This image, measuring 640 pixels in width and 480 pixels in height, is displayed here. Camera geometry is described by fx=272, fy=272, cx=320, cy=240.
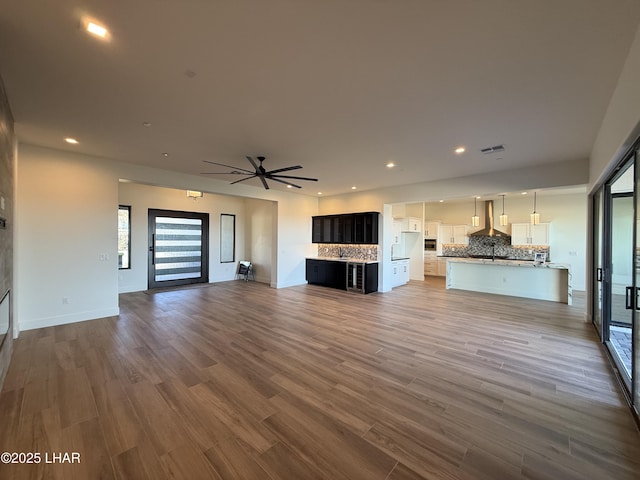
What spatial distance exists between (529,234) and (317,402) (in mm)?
9211

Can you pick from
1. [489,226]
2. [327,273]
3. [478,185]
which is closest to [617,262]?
[478,185]

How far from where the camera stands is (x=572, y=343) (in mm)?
3814

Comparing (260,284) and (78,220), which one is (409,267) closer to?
(260,284)

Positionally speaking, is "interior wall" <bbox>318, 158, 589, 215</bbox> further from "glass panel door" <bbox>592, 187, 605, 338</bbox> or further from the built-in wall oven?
the built-in wall oven

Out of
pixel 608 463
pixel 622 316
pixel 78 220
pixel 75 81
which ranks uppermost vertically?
pixel 75 81

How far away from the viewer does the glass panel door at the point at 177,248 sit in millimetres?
7785

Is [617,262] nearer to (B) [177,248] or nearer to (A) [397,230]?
(A) [397,230]

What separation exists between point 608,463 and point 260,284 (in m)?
7.85

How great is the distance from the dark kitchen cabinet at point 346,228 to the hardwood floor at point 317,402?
3568 mm

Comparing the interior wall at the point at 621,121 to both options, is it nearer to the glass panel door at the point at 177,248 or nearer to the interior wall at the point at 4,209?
the interior wall at the point at 4,209

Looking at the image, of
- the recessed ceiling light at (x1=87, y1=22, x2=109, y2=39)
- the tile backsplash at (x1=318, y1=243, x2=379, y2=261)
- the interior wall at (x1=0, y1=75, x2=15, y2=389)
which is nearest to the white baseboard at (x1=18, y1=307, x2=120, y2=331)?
the interior wall at (x1=0, y1=75, x2=15, y2=389)

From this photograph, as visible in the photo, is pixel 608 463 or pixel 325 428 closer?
pixel 608 463

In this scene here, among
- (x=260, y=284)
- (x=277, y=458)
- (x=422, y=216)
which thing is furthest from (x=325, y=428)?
(x=422, y=216)

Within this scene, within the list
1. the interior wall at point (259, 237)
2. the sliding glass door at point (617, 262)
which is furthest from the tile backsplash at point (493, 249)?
the interior wall at point (259, 237)
